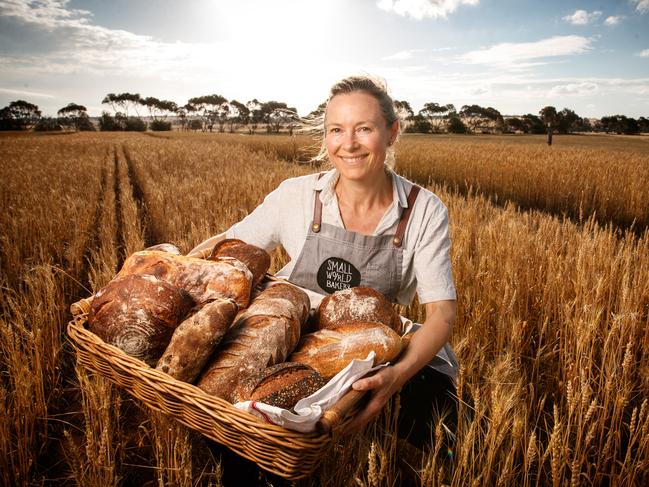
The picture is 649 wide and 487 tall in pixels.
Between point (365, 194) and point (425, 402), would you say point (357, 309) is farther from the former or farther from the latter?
point (365, 194)

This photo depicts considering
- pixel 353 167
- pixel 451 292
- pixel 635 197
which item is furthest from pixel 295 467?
pixel 635 197

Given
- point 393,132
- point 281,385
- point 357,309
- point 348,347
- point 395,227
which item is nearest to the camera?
point 281,385

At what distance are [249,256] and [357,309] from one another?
58 cm

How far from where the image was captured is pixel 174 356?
1.26m

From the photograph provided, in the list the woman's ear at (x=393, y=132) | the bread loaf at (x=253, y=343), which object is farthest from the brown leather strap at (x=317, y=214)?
the bread loaf at (x=253, y=343)

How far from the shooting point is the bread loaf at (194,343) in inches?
49.4

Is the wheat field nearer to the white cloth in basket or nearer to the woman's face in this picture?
the white cloth in basket

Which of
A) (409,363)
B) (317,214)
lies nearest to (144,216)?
(317,214)

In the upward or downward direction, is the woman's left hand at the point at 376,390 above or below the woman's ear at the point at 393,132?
below

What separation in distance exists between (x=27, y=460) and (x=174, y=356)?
1031mm

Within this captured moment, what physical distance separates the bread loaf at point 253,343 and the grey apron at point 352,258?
0.54 meters

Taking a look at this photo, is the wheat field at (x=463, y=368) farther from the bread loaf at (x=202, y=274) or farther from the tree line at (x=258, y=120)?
the tree line at (x=258, y=120)

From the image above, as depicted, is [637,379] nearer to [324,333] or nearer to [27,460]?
[324,333]

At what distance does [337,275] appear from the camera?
2090 millimetres
